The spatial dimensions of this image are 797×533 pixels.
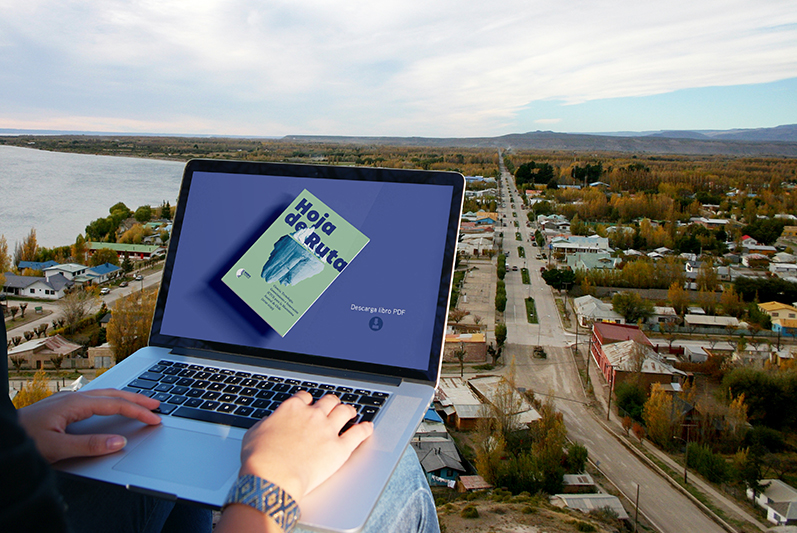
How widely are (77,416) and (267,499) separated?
0.21 m

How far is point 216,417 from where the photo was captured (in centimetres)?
42

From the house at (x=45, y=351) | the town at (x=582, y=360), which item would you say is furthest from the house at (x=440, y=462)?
the house at (x=45, y=351)

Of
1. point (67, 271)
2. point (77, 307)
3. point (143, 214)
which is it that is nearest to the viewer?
point (77, 307)

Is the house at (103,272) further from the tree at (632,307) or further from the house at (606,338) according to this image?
the tree at (632,307)

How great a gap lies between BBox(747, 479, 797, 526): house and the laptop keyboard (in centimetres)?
495

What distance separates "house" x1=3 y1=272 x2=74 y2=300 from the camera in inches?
310

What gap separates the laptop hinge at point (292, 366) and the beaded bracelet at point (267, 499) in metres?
0.20

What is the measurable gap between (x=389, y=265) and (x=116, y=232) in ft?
39.3

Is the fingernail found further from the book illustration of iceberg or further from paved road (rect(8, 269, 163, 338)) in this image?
paved road (rect(8, 269, 163, 338))

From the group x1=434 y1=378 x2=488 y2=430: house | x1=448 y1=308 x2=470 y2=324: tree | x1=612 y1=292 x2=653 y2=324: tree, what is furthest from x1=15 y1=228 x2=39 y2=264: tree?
x1=612 y1=292 x2=653 y2=324: tree

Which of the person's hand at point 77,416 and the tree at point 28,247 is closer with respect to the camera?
the person's hand at point 77,416

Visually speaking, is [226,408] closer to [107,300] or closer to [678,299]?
[107,300]

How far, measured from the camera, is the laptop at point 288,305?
419 mm

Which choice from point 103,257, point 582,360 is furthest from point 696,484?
point 103,257
